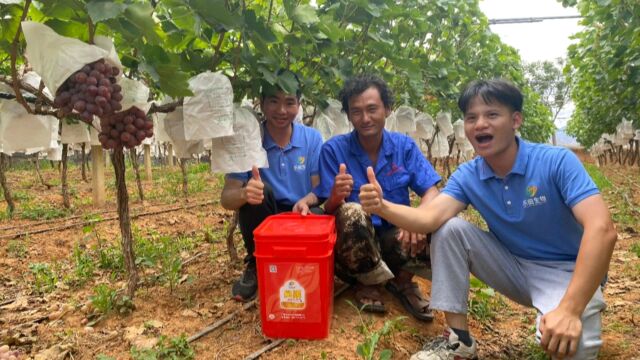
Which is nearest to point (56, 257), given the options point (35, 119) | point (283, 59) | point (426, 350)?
point (35, 119)

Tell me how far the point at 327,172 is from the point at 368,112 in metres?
0.41

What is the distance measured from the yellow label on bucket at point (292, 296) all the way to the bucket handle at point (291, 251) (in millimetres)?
125

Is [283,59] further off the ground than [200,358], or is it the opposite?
[283,59]

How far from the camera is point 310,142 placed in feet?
9.35

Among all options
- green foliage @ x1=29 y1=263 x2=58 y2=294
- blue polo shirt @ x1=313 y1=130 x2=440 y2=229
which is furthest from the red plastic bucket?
green foliage @ x1=29 y1=263 x2=58 y2=294

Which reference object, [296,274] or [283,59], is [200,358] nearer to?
[296,274]

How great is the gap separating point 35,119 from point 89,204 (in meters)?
4.97

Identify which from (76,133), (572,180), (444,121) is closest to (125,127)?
(572,180)

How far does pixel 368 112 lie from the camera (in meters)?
2.51

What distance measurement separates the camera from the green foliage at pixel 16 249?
383 cm

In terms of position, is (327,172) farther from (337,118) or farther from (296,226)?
(337,118)

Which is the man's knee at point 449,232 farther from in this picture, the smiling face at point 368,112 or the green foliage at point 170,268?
the green foliage at point 170,268

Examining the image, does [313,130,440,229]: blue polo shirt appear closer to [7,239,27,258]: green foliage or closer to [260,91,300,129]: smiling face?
[260,91,300,129]: smiling face

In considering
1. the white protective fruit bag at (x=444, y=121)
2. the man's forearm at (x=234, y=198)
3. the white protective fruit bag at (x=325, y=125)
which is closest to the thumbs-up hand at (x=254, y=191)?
the man's forearm at (x=234, y=198)
